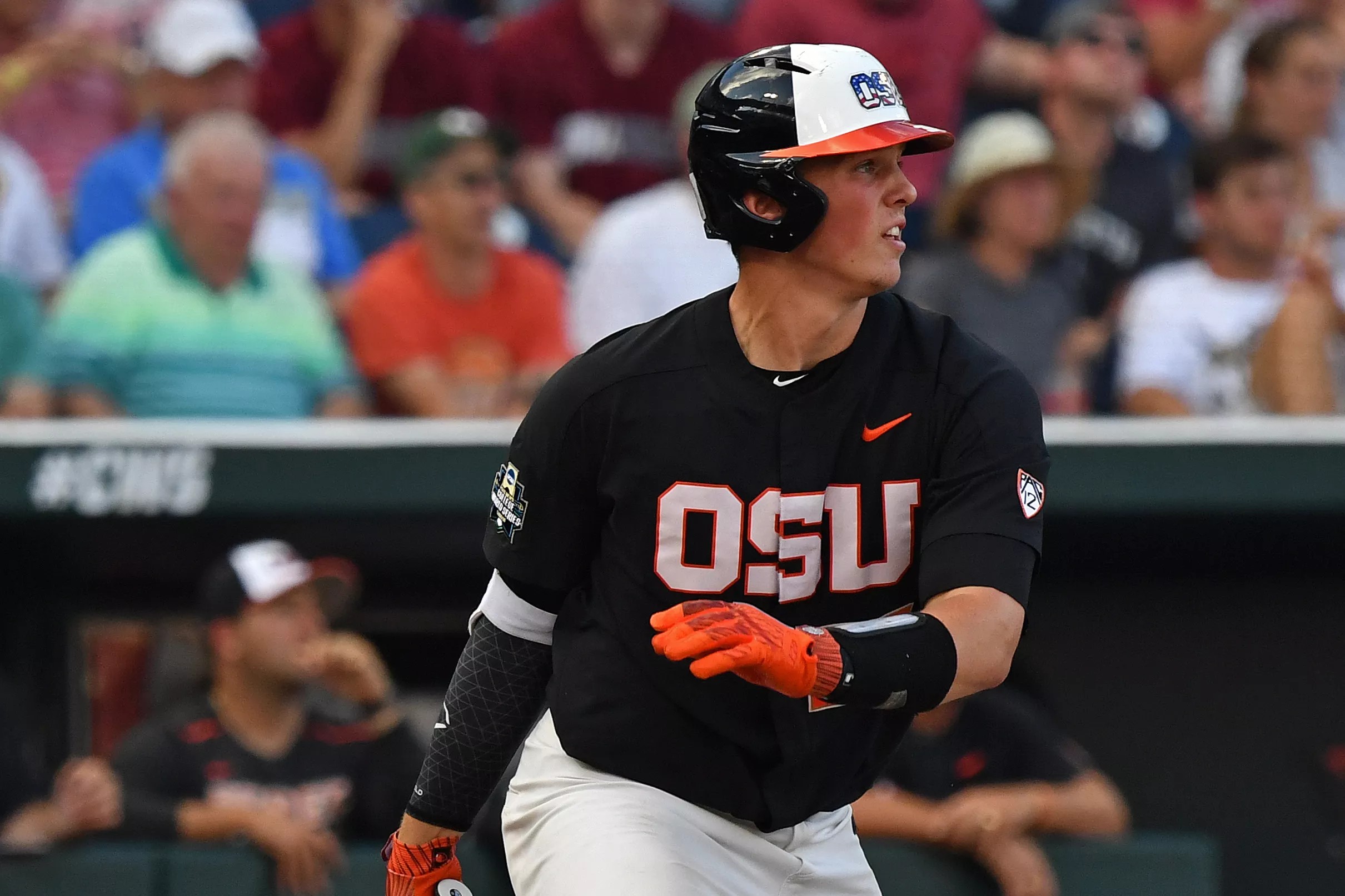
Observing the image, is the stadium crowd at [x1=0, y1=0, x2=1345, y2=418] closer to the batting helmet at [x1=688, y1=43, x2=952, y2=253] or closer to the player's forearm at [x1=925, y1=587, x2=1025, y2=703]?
the batting helmet at [x1=688, y1=43, x2=952, y2=253]

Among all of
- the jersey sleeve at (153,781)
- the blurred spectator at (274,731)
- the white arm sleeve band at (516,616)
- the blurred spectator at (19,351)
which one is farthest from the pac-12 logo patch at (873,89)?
the blurred spectator at (19,351)

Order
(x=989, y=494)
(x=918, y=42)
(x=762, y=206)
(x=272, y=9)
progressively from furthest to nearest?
(x=272, y=9) < (x=918, y=42) < (x=762, y=206) < (x=989, y=494)

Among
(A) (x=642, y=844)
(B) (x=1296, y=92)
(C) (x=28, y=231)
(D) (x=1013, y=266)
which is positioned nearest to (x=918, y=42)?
(D) (x=1013, y=266)

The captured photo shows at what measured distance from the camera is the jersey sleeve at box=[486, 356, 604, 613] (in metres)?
2.67

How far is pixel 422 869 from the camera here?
2.89m

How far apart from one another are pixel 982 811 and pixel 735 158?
268cm

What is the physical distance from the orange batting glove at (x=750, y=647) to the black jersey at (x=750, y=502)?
Result: 0.33 meters

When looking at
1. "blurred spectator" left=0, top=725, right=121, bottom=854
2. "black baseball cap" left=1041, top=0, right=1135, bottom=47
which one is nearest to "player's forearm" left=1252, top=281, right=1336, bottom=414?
"black baseball cap" left=1041, top=0, right=1135, bottom=47

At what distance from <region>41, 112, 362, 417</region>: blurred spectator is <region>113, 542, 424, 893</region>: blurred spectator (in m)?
0.52

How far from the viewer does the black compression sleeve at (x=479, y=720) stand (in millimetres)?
2848

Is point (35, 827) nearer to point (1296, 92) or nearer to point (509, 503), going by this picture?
point (509, 503)

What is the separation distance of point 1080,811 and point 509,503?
9.30 feet

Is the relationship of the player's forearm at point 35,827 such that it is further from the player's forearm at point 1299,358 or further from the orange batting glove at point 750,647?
the player's forearm at point 1299,358

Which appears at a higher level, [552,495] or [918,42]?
[918,42]
